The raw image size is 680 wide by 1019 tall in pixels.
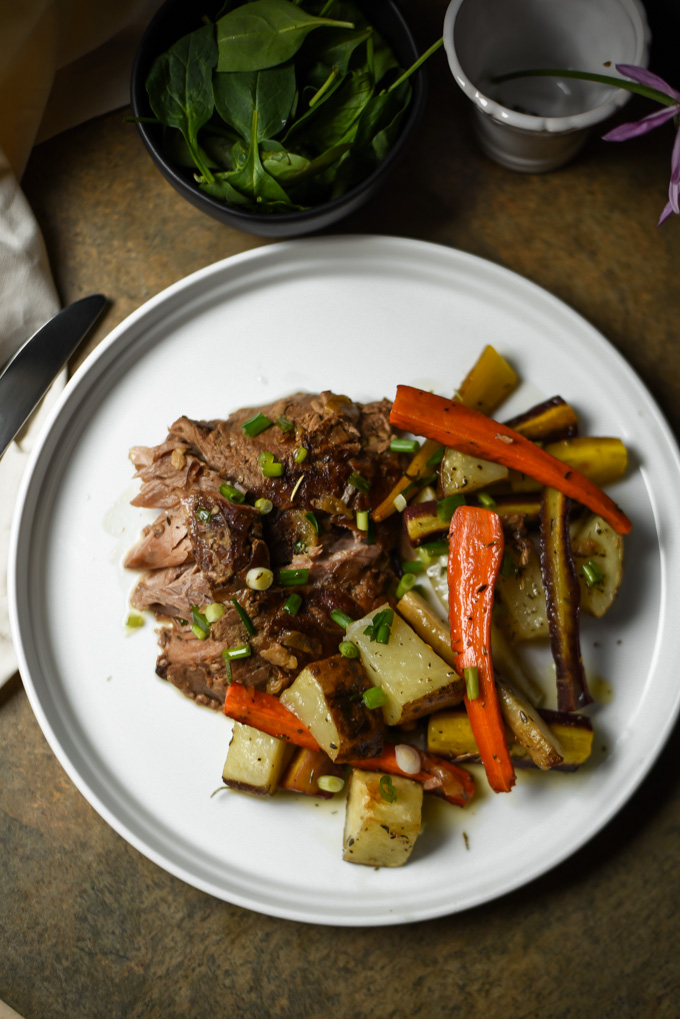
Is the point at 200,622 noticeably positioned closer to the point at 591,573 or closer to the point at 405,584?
the point at 405,584

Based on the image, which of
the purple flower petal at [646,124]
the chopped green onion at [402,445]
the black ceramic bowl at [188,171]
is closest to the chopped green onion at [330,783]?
the chopped green onion at [402,445]

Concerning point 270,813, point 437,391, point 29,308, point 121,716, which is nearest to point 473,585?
point 437,391

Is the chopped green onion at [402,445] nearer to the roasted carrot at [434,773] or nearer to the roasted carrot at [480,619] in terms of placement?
the roasted carrot at [480,619]

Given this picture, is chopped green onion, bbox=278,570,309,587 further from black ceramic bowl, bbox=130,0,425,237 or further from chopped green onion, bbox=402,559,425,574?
black ceramic bowl, bbox=130,0,425,237

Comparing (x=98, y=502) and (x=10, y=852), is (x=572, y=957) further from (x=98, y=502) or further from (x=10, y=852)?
(x=98, y=502)

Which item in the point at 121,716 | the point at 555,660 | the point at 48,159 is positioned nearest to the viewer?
the point at 555,660

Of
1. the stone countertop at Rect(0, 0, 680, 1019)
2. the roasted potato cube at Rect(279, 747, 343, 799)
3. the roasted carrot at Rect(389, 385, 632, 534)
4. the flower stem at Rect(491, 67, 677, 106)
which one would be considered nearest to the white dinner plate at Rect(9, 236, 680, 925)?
the roasted potato cube at Rect(279, 747, 343, 799)
